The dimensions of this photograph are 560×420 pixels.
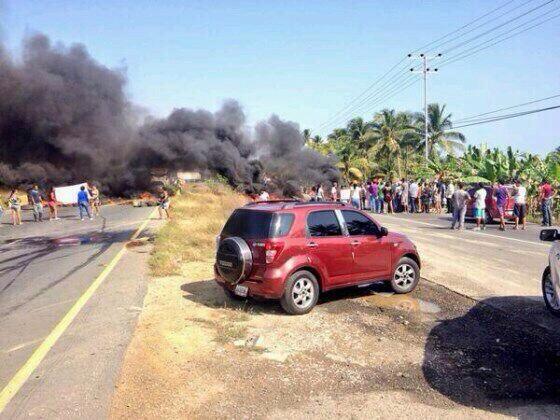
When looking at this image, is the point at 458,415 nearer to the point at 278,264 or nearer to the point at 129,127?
the point at 278,264

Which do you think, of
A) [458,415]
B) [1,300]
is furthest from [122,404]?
[1,300]

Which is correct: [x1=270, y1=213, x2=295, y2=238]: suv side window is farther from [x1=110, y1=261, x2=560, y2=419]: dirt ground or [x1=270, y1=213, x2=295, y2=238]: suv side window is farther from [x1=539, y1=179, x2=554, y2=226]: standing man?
[x1=539, y1=179, x2=554, y2=226]: standing man

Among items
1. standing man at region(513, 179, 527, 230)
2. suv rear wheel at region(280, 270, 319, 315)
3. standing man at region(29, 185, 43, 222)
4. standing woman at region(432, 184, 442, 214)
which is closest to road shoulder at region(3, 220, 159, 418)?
suv rear wheel at region(280, 270, 319, 315)

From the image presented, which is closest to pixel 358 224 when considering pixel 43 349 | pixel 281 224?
pixel 281 224

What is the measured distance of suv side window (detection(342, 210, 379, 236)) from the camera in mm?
7151

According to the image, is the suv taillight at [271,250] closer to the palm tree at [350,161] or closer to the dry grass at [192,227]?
the dry grass at [192,227]

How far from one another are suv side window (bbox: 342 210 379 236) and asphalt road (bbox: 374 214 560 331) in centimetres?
177

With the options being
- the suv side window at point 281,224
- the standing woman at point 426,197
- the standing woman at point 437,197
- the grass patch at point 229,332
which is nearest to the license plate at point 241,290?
the grass patch at point 229,332

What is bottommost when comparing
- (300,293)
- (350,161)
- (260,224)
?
(300,293)

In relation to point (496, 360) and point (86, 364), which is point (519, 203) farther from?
point (86, 364)

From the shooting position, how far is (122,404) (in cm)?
400

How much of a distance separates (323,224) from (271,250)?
1003 millimetres

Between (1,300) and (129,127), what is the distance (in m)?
28.9

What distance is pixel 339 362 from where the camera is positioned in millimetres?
4914
